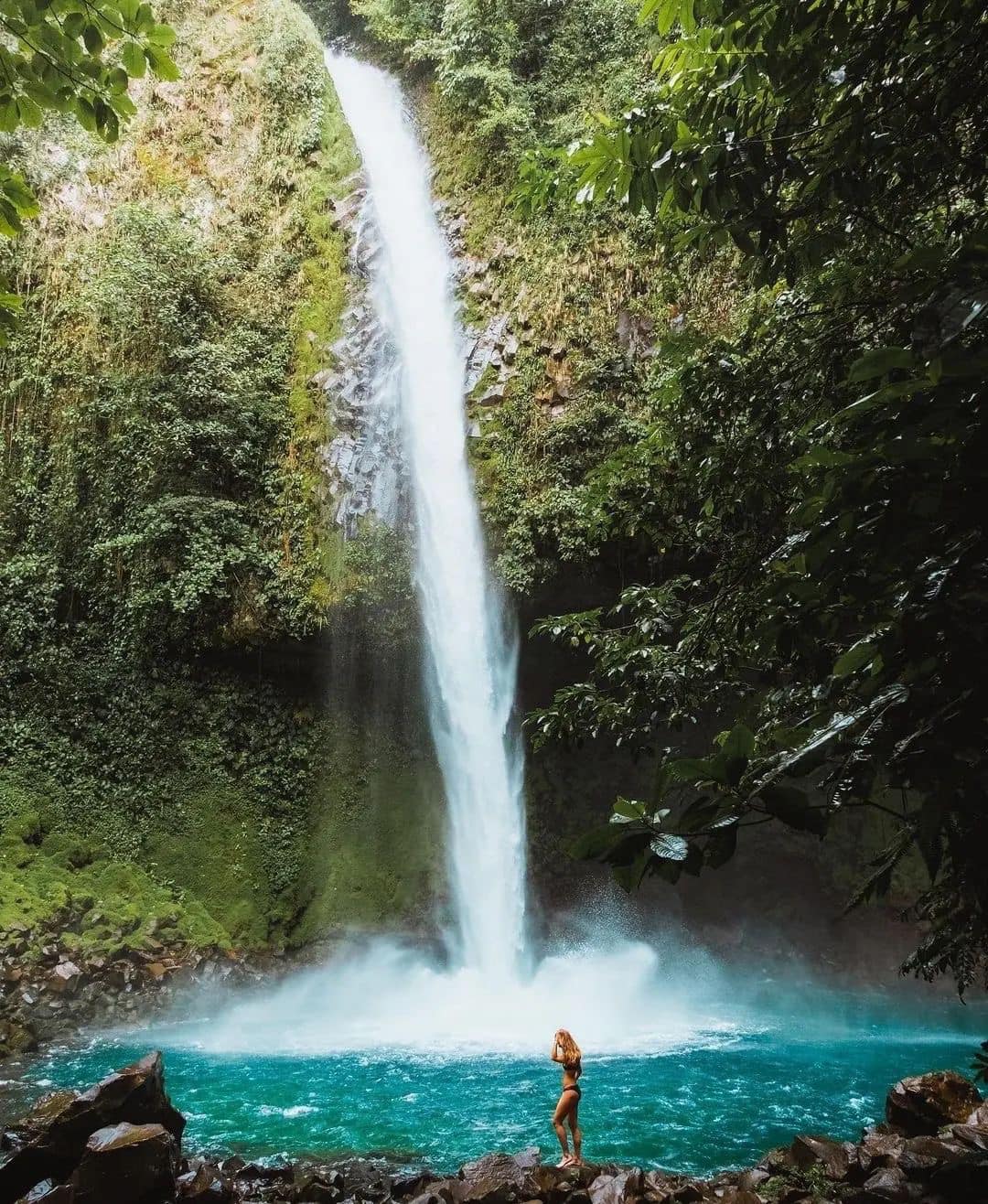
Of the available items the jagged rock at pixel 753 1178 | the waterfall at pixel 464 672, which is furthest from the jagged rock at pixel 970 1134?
the waterfall at pixel 464 672

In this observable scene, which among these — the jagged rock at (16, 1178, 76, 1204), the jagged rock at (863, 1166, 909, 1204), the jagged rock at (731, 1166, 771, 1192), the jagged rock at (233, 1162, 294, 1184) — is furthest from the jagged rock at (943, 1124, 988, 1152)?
the jagged rock at (16, 1178, 76, 1204)

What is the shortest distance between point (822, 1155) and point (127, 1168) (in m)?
3.40

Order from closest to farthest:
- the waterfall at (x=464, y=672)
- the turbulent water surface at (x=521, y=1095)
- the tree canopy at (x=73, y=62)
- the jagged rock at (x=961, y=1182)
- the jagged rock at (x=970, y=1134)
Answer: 1. the tree canopy at (x=73, y=62)
2. the jagged rock at (x=961, y=1182)
3. the jagged rock at (x=970, y=1134)
4. the turbulent water surface at (x=521, y=1095)
5. the waterfall at (x=464, y=672)

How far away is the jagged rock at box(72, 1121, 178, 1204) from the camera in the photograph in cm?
364

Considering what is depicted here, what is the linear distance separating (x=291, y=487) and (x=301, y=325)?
290 centimetres

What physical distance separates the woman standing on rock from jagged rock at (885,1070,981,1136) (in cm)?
184

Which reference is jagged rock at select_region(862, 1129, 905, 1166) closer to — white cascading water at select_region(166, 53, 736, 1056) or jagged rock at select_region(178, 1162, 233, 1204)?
jagged rock at select_region(178, 1162, 233, 1204)

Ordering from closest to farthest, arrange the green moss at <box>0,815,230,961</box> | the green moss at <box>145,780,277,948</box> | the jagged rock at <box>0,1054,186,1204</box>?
the jagged rock at <box>0,1054,186,1204</box> → the green moss at <box>0,815,230,961</box> → the green moss at <box>145,780,277,948</box>

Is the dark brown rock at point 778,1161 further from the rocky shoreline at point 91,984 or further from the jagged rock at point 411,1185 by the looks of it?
the rocky shoreline at point 91,984

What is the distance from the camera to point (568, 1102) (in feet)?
14.6

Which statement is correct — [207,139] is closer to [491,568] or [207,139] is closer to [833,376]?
[491,568]

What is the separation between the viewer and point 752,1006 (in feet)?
33.4

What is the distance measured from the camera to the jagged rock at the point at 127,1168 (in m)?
3.64

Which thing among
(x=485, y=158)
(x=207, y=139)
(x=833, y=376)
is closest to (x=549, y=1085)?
(x=833, y=376)
